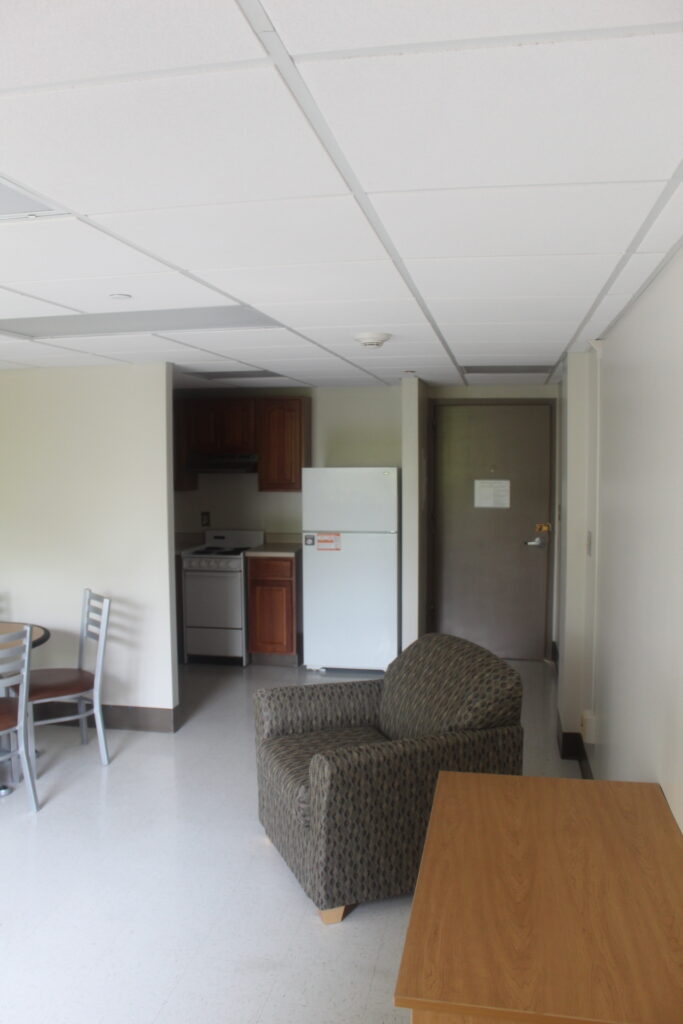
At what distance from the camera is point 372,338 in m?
3.50

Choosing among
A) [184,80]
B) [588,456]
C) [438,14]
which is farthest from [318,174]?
[588,456]

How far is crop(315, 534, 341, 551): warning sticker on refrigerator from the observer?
18.7 ft

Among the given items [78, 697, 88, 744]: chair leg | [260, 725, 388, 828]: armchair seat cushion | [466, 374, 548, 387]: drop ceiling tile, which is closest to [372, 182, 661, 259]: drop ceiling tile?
[260, 725, 388, 828]: armchair seat cushion

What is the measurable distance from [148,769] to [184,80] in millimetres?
3768

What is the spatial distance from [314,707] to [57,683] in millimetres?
1652

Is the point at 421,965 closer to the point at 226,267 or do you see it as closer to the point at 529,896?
the point at 529,896

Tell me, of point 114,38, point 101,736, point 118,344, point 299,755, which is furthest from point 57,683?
point 114,38

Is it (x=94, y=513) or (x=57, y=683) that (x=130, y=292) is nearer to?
(x=94, y=513)

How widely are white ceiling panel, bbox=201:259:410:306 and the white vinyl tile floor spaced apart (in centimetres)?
223

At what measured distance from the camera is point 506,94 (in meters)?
1.17

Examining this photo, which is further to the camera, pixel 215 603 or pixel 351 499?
pixel 215 603

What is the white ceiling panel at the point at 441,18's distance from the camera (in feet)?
3.09

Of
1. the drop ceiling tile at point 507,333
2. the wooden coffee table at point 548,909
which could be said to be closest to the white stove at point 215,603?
the drop ceiling tile at point 507,333

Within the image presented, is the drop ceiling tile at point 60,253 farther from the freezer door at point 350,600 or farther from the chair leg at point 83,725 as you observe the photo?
the freezer door at point 350,600
